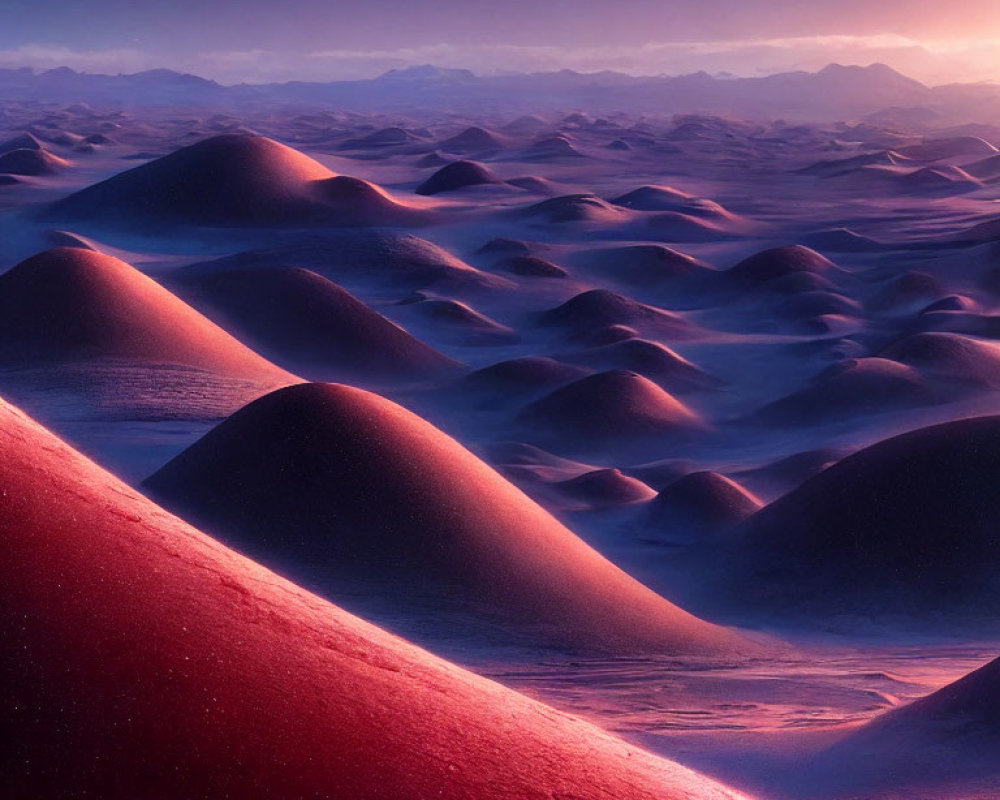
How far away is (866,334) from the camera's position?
1680 centimetres

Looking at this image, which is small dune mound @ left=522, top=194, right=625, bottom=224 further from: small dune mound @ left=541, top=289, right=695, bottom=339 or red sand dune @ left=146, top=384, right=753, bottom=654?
red sand dune @ left=146, top=384, right=753, bottom=654

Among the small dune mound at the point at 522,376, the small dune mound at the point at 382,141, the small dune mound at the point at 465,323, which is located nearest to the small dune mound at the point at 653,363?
the small dune mound at the point at 522,376

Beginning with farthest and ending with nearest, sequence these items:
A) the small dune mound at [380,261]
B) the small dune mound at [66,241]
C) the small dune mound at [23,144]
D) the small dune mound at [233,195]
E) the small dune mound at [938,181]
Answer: the small dune mound at [23,144] < the small dune mound at [938,181] < the small dune mound at [233,195] < the small dune mound at [380,261] < the small dune mound at [66,241]

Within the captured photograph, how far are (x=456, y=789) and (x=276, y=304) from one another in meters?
13.1

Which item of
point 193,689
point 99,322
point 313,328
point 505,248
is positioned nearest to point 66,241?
point 313,328

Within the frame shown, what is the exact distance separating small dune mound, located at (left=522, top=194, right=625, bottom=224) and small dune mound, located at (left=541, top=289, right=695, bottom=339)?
789cm

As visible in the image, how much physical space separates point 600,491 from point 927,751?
567 cm

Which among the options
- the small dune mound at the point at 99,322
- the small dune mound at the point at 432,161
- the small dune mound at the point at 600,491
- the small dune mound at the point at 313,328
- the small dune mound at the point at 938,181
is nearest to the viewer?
the small dune mound at the point at 600,491

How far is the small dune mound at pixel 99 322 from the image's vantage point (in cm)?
1112

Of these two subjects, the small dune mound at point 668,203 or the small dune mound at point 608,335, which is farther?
the small dune mound at point 668,203

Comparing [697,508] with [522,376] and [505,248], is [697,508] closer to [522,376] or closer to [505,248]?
[522,376]

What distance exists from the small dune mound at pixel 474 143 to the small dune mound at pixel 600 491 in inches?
1557

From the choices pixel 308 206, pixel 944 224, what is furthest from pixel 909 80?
pixel 308 206

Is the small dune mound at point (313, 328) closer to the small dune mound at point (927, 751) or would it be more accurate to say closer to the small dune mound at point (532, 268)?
the small dune mound at point (532, 268)
